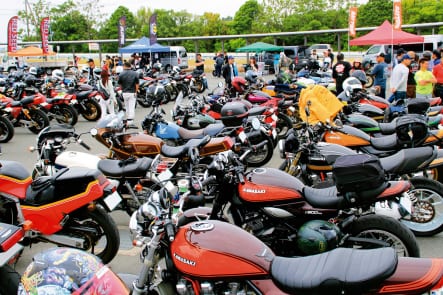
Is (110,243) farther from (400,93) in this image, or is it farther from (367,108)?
(400,93)

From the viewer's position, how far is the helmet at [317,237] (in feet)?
11.6

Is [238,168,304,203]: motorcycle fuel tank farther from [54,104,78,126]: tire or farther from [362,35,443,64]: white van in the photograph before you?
[362,35,443,64]: white van

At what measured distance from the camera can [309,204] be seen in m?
3.75

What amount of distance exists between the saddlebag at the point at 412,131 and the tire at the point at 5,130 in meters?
8.14

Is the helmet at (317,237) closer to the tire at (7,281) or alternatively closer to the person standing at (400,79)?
the tire at (7,281)

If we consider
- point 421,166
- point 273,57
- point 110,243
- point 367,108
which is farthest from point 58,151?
point 273,57

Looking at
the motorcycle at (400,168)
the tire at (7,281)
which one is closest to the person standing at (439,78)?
the motorcycle at (400,168)

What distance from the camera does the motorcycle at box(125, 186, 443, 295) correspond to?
7.61ft

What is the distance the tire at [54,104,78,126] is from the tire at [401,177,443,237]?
8.81 m

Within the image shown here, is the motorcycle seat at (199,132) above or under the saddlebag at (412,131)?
under

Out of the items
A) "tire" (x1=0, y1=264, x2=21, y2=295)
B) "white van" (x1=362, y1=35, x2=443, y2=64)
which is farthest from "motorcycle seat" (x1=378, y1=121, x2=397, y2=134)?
"white van" (x1=362, y1=35, x2=443, y2=64)

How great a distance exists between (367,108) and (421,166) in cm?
425

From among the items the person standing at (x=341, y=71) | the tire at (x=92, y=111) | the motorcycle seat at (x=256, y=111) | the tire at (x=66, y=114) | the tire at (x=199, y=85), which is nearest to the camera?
the motorcycle seat at (x=256, y=111)

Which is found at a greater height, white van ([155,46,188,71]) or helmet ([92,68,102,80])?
white van ([155,46,188,71])
